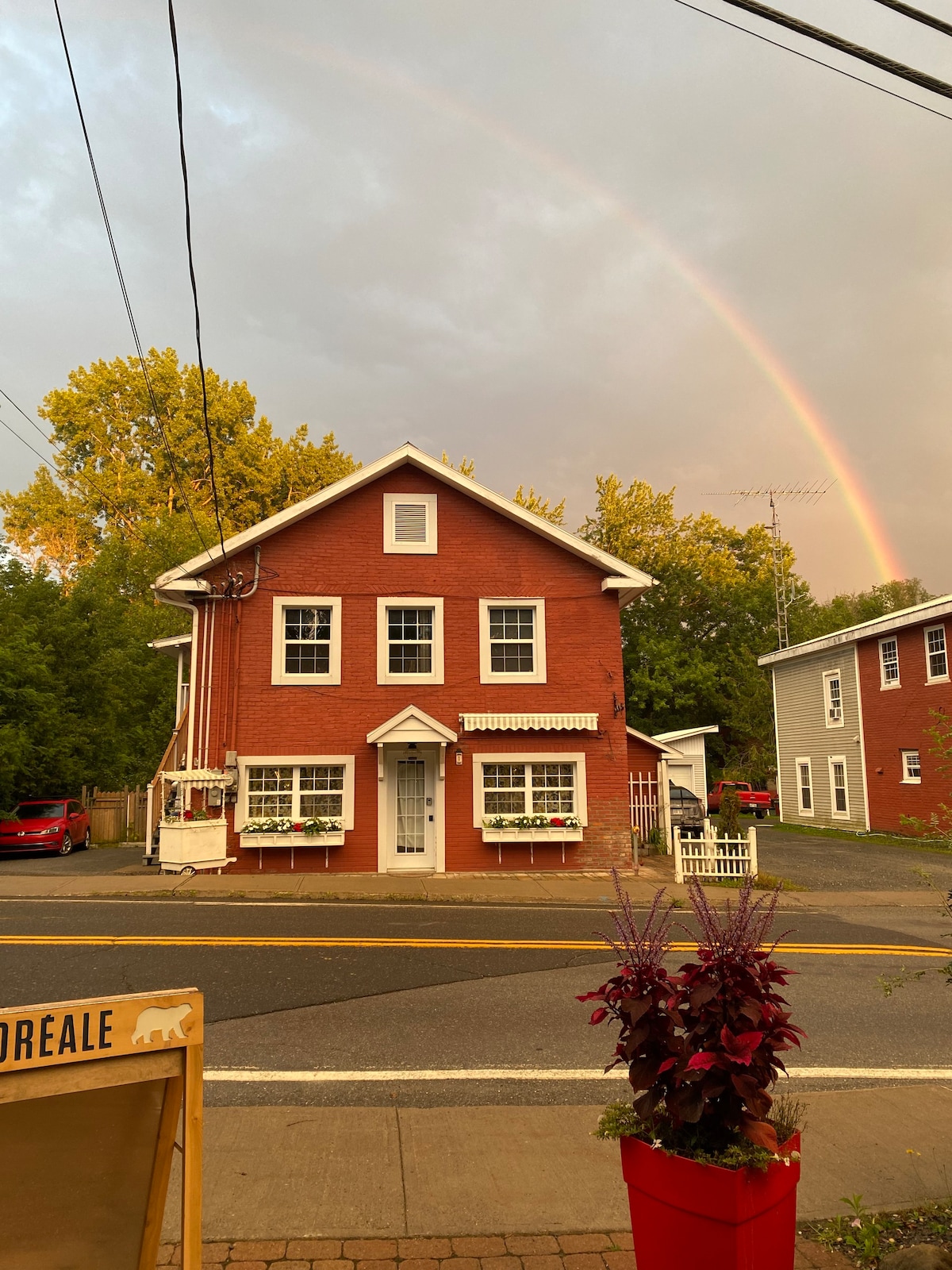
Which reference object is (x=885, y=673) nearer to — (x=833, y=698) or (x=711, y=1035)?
(x=833, y=698)

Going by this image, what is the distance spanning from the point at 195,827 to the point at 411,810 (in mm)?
4421

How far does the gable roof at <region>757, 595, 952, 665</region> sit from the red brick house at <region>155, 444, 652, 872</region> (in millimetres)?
13047

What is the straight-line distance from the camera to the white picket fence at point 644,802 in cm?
2169

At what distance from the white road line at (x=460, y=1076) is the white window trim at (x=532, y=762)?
1202 cm

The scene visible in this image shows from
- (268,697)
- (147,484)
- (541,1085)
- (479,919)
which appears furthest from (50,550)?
(541,1085)

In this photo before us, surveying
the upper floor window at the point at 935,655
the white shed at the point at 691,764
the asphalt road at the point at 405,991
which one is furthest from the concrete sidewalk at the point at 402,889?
the white shed at the point at 691,764

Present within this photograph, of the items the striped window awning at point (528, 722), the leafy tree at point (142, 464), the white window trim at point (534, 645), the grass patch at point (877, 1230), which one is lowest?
the grass patch at point (877, 1230)

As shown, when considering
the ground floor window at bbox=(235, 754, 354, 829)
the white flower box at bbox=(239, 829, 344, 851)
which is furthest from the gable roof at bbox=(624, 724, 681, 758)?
the white flower box at bbox=(239, 829, 344, 851)

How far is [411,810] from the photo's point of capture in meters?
18.5

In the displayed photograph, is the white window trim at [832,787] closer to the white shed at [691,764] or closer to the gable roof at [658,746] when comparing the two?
the white shed at [691,764]

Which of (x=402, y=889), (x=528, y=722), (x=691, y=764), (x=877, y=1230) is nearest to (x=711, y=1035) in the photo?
(x=877, y=1230)

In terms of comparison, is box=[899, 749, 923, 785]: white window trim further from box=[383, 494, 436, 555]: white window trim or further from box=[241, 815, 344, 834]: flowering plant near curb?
box=[241, 815, 344, 834]: flowering plant near curb

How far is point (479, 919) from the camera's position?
1284 centimetres

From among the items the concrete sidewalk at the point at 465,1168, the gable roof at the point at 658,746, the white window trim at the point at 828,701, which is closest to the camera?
the concrete sidewalk at the point at 465,1168
